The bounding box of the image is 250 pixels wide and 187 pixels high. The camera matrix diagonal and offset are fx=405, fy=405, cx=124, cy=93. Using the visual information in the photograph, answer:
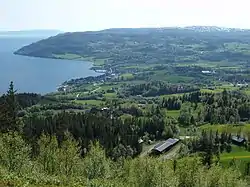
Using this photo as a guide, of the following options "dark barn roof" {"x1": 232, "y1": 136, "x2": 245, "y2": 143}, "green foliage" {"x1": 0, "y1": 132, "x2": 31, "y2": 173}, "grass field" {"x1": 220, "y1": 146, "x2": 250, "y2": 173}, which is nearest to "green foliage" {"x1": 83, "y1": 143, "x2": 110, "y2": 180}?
"green foliage" {"x1": 0, "y1": 132, "x2": 31, "y2": 173}

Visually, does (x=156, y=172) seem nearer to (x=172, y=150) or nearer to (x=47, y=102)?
(x=172, y=150)

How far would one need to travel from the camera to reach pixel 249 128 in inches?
4385

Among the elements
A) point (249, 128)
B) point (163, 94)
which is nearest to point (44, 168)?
point (249, 128)

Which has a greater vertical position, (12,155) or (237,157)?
(12,155)

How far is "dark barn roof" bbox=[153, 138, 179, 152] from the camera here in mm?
97125

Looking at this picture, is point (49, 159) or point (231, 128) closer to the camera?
point (49, 159)

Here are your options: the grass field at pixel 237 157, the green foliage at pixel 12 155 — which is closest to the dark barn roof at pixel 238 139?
the grass field at pixel 237 157

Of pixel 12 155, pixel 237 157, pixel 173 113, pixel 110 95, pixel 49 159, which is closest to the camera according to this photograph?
pixel 12 155

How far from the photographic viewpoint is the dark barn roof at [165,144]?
97125 mm

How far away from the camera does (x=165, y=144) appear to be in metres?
101

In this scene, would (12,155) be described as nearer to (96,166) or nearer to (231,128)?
(96,166)

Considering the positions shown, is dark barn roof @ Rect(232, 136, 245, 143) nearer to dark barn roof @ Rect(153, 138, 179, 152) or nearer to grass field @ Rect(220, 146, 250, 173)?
grass field @ Rect(220, 146, 250, 173)

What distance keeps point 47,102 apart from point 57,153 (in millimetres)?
108896

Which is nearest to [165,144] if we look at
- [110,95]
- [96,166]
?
[96,166]
